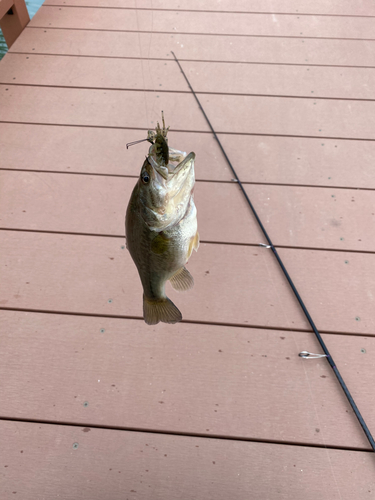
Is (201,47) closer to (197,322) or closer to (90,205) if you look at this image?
(90,205)

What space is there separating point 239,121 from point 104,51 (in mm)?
1197

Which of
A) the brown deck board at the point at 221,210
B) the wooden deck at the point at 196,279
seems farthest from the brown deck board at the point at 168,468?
the brown deck board at the point at 221,210

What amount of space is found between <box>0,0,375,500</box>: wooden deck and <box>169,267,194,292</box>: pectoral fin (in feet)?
1.49

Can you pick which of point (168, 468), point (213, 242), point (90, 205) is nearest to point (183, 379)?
point (168, 468)

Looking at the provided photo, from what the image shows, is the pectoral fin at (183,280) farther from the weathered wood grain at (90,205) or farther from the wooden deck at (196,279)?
the weathered wood grain at (90,205)

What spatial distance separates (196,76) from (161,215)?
6.33 feet

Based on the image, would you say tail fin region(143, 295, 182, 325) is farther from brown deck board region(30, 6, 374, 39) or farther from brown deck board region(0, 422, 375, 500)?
brown deck board region(30, 6, 374, 39)

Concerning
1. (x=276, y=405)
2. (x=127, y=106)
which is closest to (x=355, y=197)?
(x=276, y=405)

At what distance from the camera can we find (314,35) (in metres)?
2.88

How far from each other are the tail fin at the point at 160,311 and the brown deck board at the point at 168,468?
491mm

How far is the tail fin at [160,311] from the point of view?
1.11 meters

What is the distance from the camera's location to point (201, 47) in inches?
109

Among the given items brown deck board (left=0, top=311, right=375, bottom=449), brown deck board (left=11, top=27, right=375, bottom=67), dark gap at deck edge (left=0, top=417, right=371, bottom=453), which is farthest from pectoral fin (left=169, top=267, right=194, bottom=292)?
brown deck board (left=11, top=27, right=375, bottom=67)

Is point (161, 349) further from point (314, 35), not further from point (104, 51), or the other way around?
point (314, 35)
